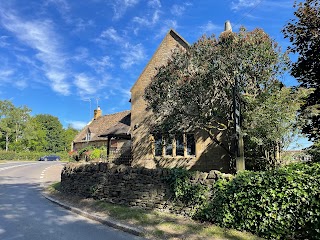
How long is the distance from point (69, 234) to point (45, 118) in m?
97.1

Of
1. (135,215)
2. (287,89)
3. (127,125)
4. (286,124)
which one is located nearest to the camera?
(135,215)

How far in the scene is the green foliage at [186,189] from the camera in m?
8.34

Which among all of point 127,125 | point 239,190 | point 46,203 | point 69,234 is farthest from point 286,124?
point 127,125

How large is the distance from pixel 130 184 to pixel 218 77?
608 cm

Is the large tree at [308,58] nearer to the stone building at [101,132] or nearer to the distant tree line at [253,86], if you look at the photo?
the distant tree line at [253,86]

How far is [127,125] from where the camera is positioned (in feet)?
80.7

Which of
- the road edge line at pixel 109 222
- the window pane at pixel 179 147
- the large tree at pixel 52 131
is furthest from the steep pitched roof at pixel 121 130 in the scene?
the large tree at pixel 52 131

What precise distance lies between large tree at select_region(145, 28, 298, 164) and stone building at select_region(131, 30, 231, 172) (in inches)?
146

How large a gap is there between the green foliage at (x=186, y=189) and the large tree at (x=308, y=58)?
6.56 m

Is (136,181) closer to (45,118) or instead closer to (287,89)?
(287,89)

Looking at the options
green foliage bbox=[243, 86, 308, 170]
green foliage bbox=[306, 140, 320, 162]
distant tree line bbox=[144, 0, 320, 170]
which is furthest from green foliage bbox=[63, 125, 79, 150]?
green foliage bbox=[306, 140, 320, 162]

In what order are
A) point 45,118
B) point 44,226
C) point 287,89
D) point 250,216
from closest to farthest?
point 250,216 < point 44,226 < point 287,89 < point 45,118

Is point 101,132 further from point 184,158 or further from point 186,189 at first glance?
point 186,189

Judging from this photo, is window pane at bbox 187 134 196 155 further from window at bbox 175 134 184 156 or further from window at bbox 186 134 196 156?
window at bbox 175 134 184 156
